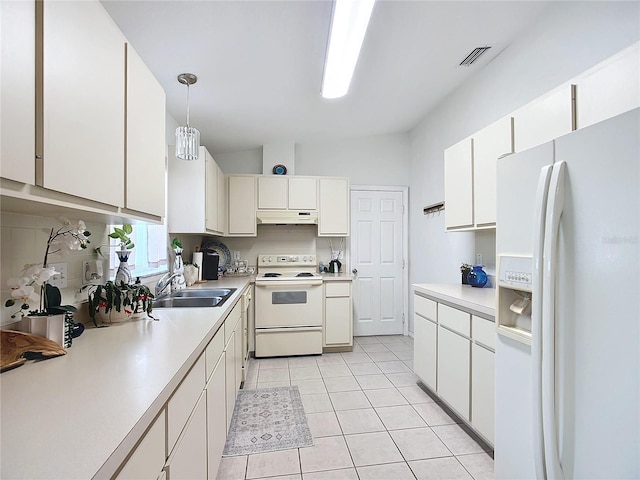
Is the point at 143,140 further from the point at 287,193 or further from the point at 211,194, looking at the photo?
the point at 287,193

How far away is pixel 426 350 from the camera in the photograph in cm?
261

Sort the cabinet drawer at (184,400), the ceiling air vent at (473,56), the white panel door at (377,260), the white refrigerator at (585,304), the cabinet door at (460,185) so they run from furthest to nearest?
the white panel door at (377,260)
the ceiling air vent at (473,56)
the cabinet door at (460,185)
the cabinet drawer at (184,400)
the white refrigerator at (585,304)

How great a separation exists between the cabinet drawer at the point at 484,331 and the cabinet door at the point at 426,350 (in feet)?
1.70

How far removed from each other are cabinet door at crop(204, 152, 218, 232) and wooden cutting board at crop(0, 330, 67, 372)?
6.17 ft

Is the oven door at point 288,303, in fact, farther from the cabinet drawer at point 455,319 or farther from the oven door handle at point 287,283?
the cabinet drawer at point 455,319

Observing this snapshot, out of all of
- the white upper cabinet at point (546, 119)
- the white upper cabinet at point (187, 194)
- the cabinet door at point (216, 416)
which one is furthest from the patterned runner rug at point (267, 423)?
the white upper cabinet at point (546, 119)

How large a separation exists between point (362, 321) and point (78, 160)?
3.91m

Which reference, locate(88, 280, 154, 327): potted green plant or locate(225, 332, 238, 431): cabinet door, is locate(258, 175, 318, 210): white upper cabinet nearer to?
locate(225, 332, 238, 431): cabinet door

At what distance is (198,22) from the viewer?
175 cm

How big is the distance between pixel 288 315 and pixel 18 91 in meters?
3.04

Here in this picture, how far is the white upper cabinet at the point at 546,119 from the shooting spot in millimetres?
1600

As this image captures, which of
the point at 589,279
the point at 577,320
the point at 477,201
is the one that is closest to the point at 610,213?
the point at 589,279

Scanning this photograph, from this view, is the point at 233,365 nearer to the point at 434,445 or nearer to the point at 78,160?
the point at 434,445

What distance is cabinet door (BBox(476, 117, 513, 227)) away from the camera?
6.67 feet
